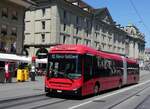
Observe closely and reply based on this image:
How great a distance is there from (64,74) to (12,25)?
101ft

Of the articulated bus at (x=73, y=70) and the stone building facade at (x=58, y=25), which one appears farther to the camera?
the stone building facade at (x=58, y=25)

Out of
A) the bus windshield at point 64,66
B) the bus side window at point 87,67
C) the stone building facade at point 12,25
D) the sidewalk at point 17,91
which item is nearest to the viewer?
the bus windshield at point 64,66

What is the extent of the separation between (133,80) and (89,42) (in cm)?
4390

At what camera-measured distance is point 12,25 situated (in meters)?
49.5

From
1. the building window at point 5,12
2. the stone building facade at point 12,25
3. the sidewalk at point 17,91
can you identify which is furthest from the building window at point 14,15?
the sidewalk at point 17,91

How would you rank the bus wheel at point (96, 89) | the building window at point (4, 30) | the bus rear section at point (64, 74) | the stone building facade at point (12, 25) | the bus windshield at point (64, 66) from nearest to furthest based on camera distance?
1. the bus rear section at point (64, 74)
2. the bus windshield at point (64, 66)
3. the bus wheel at point (96, 89)
4. the stone building facade at point (12, 25)
5. the building window at point (4, 30)

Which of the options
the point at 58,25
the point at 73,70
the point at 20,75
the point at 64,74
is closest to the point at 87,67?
the point at 73,70

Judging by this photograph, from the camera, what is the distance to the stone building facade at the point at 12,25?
47281 millimetres

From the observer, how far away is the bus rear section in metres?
19.6

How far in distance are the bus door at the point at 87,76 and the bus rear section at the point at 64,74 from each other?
0.54 m

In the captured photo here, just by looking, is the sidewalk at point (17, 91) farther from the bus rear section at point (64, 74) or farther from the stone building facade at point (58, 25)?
the stone building facade at point (58, 25)

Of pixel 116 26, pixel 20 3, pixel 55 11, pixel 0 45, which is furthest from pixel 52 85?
pixel 116 26

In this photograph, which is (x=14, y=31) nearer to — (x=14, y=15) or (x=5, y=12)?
(x=14, y=15)

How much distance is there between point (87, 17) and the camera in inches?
3194
